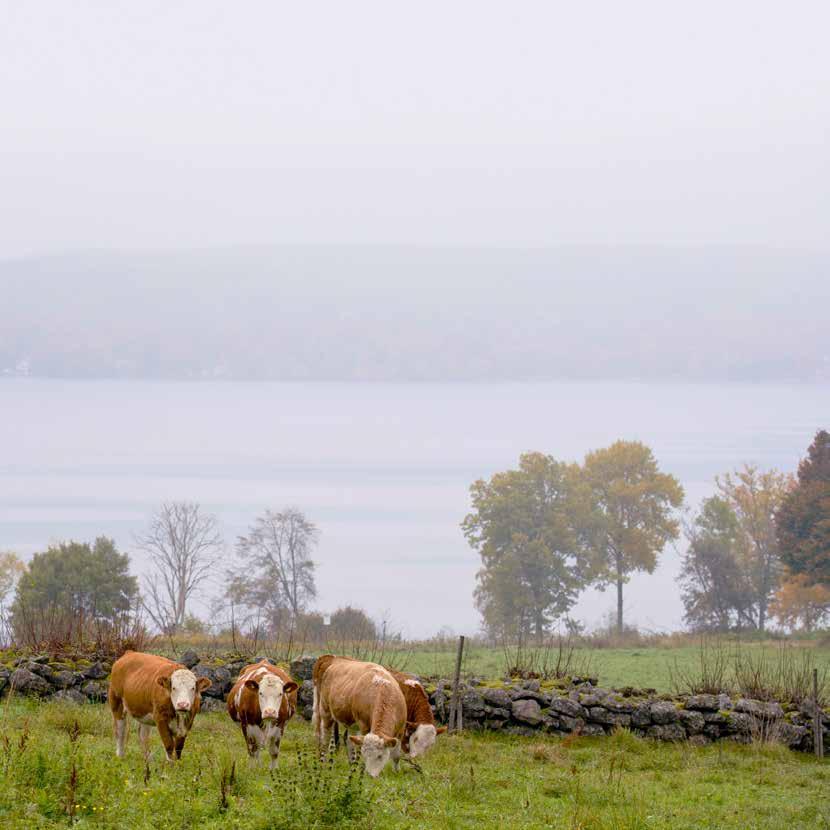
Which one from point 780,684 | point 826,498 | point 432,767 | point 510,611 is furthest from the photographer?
point 510,611

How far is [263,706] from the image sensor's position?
52.6 feet

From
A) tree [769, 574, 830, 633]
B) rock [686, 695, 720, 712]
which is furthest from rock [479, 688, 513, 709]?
tree [769, 574, 830, 633]

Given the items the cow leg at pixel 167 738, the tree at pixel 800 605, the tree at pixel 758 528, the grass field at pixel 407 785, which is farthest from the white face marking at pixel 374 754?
the tree at pixel 758 528

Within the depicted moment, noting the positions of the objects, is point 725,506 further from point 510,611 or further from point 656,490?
point 510,611

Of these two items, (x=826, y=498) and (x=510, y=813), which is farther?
(x=826, y=498)

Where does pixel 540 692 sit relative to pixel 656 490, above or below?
below

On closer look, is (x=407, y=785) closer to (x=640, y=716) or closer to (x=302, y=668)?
(x=640, y=716)

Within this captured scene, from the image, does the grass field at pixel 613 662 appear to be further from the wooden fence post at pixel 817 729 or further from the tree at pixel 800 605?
the tree at pixel 800 605

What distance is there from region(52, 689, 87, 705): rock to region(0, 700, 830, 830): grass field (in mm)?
1426

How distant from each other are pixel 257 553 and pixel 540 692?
64431mm

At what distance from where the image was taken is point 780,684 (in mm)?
27656

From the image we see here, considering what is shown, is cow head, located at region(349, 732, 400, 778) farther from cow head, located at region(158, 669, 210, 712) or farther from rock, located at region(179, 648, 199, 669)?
rock, located at region(179, 648, 199, 669)

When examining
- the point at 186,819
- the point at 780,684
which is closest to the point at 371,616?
the point at 780,684

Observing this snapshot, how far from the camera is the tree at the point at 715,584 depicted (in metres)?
82.2
